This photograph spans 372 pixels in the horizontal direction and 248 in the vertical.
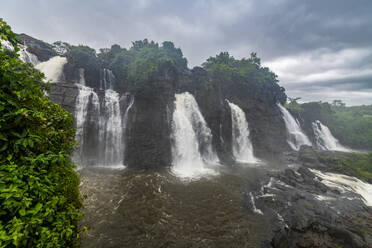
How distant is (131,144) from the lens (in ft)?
57.6

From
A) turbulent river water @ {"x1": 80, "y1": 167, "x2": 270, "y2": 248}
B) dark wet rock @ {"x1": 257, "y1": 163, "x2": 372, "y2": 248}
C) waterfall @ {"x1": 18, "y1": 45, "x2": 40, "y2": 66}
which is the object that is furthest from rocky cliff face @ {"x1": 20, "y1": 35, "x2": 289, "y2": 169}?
dark wet rock @ {"x1": 257, "y1": 163, "x2": 372, "y2": 248}

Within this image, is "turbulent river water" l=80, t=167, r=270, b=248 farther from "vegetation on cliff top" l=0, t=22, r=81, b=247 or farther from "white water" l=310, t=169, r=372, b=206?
"white water" l=310, t=169, r=372, b=206

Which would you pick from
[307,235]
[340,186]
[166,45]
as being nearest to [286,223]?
[307,235]

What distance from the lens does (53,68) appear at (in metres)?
20.8

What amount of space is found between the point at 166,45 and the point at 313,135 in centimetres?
4250

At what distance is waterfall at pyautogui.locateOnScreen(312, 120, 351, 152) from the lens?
35438mm

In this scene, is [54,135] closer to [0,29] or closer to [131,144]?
[0,29]

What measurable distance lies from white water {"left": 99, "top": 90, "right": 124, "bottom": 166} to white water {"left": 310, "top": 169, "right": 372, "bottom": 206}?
22401mm

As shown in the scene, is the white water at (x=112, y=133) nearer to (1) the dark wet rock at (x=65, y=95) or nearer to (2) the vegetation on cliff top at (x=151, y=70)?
(1) the dark wet rock at (x=65, y=95)

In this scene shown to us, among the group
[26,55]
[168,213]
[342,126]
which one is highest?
[26,55]

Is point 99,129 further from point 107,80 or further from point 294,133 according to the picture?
point 294,133

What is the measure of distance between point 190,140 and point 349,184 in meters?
16.5

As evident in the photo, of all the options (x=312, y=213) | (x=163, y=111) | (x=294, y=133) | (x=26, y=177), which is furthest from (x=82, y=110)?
(x=294, y=133)

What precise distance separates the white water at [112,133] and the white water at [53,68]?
9312mm
